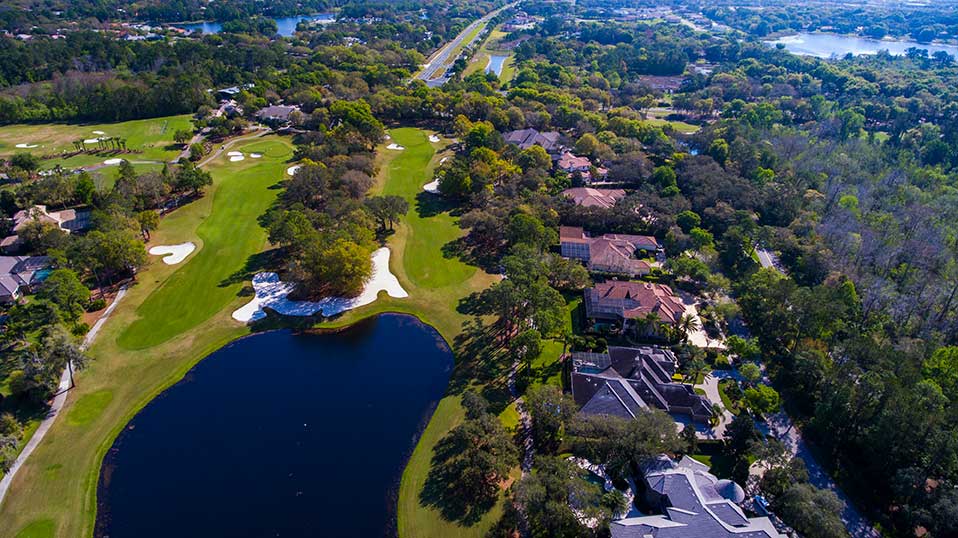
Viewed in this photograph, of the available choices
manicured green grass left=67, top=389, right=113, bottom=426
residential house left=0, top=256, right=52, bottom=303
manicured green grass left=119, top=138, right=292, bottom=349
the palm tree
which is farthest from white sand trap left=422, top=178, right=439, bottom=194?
manicured green grass left=67, top=389, right=113, bottom=426

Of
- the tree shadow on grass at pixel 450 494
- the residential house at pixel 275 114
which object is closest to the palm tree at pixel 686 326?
the tree shadow on grass at pixel 450 494

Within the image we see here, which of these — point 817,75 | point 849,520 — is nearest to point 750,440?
point 849,520

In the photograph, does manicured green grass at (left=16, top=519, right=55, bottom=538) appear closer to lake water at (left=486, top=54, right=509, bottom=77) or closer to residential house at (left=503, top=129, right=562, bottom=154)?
residential house at (left=503, top=129, right=562, bottom=154)

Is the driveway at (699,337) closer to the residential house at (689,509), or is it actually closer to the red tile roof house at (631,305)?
the red tile roof house at (631,305)

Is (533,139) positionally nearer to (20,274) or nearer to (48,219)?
(48,219)

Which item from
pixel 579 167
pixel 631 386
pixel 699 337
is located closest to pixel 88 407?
pixel 631 386

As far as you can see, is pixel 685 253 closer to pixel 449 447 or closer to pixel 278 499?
pixel 449 447
